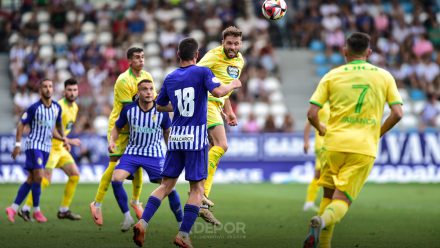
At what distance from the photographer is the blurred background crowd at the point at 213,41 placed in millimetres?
28188

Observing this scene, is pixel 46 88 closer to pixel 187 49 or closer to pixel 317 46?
pixel 187 49

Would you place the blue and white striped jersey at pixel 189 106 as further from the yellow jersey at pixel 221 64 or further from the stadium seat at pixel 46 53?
the stadium seat at pixel 46 53

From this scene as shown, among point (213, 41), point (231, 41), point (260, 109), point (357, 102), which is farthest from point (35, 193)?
point (213, 41)

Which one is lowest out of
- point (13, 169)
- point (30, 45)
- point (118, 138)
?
point (13, 169)

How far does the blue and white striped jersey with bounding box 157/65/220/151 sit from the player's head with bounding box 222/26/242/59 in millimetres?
1795

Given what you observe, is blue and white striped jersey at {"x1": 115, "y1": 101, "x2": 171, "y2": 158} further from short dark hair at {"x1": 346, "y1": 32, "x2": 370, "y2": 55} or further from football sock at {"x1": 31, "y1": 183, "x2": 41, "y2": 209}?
short dark hair at {"x1": 346, "y1": 32, "x2": 370, "y2": 55}

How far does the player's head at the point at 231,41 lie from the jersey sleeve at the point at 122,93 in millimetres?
1665

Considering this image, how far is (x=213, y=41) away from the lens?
29719mm

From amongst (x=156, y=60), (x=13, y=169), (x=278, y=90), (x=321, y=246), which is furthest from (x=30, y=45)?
(x=321, y=246)

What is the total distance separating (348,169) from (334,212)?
491 mm

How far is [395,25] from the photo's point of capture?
102ft

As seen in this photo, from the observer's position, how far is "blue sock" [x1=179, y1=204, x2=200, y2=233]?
10242mm

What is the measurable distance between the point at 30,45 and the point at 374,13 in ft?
39.0

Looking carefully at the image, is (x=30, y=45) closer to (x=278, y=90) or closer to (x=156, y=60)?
(x=156, y=60)
